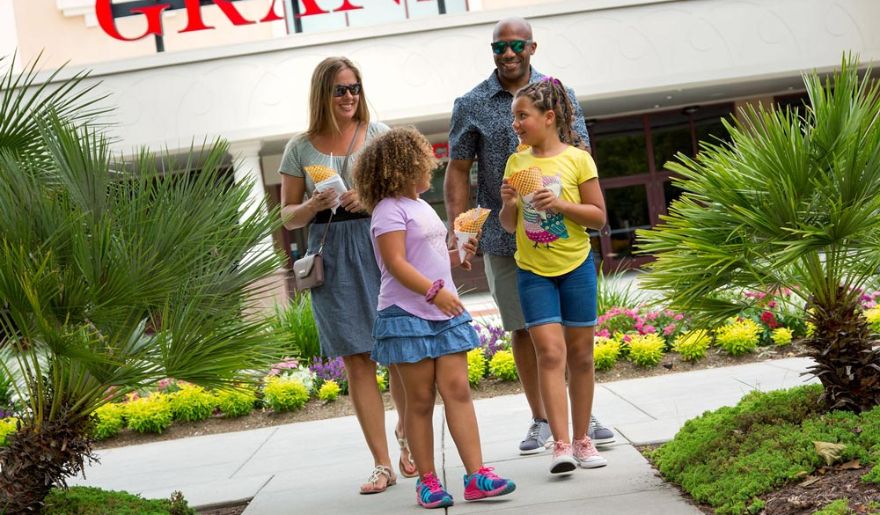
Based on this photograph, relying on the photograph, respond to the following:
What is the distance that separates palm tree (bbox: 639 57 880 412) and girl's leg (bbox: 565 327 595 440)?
600mm

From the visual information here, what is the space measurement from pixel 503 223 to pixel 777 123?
4.16 feet

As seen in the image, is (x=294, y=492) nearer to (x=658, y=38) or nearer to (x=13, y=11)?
(x=658, y=38)

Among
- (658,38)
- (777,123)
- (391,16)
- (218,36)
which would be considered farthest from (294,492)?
(218,36)

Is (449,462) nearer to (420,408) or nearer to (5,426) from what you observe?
(420,408)

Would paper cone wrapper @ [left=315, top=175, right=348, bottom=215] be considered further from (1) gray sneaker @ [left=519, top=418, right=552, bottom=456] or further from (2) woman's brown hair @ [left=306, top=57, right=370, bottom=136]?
(1) gray sneaker @ [left=519, top=418, right=552, bottom=456]

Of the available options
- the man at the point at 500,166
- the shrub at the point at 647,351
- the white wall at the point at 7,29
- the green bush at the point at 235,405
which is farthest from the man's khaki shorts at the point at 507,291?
the white wall at the point at 7,29

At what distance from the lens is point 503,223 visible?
4387mm

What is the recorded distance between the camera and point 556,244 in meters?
4.28

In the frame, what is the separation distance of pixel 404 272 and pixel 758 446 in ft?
4.66

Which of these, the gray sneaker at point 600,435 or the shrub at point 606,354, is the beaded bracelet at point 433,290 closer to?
the gray sneaker at point 600,435

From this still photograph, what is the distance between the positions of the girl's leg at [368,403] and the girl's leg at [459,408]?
0.61 metres

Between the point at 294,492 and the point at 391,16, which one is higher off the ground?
the point at 391,16

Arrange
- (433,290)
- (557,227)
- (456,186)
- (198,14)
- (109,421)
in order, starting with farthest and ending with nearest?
1. (198,14)
2. (109,421)
3. (456,186)
4. (557,227)
5. (433,290)

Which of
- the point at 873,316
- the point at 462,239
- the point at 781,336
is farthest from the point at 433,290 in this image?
the point at 873,316
